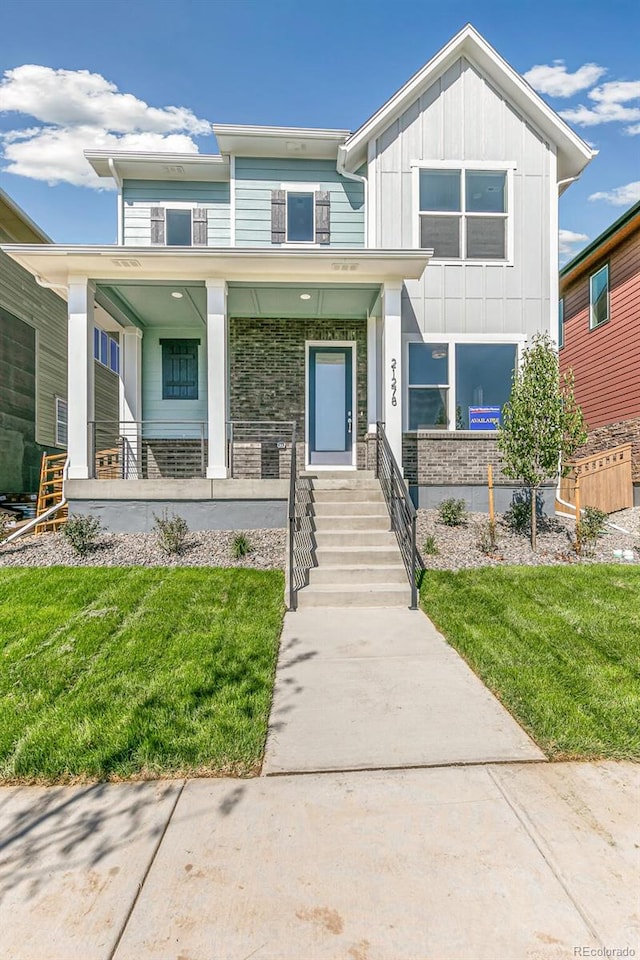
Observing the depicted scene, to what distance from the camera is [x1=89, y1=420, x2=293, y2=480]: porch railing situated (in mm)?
9883

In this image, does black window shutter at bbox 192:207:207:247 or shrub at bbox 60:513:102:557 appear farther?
black window shutter at bbox 192:207:207:247

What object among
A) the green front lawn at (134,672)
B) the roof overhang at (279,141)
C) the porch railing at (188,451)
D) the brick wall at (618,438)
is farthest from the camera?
the brick wall at (618,438)

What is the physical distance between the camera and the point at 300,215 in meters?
10.4

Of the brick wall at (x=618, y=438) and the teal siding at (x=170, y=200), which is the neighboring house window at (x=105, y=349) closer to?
the teal siding at (x=170, y=200)

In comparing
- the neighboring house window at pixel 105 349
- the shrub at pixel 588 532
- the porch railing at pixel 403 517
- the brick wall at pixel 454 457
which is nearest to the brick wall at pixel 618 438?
the brick wall at pixel 454 457

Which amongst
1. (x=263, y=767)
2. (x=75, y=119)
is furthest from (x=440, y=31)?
(x=75, y=119)

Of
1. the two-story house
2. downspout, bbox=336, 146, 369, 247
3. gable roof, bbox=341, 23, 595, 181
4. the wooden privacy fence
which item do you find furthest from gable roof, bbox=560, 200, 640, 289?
downspout, bbox=336, 146, 369, 247

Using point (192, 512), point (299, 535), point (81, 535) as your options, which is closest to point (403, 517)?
point (299, 535)

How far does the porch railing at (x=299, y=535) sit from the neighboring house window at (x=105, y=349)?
11.7 meters

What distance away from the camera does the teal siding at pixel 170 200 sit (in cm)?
1064

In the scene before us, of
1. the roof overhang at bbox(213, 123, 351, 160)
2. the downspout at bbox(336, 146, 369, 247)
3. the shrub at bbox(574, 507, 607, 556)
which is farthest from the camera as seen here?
the roof overhang at bbox(213, 123, 351, 160)

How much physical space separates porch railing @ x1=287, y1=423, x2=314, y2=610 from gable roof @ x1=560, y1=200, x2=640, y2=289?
9988 mm

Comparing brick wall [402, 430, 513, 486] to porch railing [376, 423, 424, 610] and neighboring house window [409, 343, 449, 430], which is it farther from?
porch railing [376, 423, 424, 610]

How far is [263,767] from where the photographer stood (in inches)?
102
